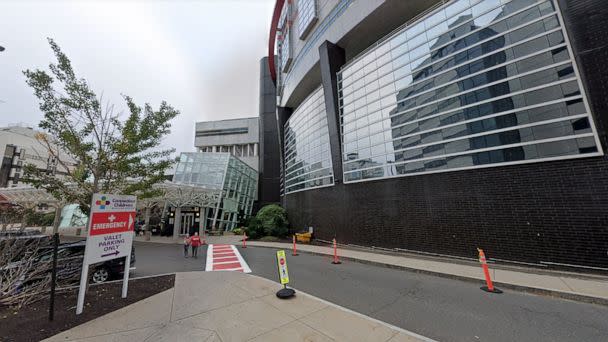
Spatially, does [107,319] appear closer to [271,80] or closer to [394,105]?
[394,105]

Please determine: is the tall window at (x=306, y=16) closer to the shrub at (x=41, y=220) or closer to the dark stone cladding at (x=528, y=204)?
the dark stone cladding at (x=528, y=204)

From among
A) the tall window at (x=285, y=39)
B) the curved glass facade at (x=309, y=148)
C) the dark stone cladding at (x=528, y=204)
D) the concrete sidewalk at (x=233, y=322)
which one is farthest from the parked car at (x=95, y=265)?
the tall window at (x=285, y=39)

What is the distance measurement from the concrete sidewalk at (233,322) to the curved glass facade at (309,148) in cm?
1369

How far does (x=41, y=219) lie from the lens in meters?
30.5

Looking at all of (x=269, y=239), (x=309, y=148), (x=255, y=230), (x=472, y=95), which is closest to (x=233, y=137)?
(x=255, y=230)

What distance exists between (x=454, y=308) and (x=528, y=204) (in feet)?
22.7

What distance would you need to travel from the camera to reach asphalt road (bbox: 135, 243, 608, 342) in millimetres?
4156

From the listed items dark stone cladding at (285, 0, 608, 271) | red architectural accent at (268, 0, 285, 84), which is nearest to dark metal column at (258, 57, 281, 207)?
red architectural accent at (268, 0, 285, 84)

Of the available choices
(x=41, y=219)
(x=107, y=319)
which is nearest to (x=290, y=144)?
(x=107, y=319)

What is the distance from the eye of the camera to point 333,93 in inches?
722

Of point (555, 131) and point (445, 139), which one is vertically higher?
point (445, 139)

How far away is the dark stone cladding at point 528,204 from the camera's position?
7840mm

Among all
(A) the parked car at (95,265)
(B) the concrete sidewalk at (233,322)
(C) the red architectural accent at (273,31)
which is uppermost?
(C) the red architectural accent at (273,31)

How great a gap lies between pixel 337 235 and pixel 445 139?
10064mm
